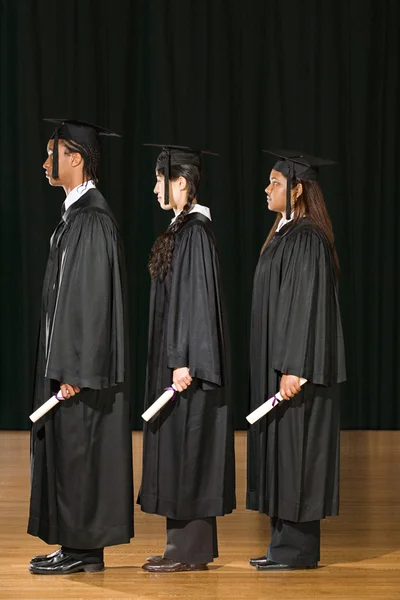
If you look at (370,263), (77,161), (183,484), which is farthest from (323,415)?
(370,263)

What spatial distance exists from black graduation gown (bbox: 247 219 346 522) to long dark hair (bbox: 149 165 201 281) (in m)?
0.42

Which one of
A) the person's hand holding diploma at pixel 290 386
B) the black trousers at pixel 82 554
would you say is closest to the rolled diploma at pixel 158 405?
the person's hand holding diploma at pixel 290 386

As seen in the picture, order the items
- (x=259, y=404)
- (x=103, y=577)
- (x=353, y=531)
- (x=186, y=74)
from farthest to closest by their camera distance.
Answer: (x=186, y=74) → (x=353, y=531) → (x=259, y=404) → (x=103, y=577)

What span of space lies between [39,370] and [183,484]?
710 millimetres

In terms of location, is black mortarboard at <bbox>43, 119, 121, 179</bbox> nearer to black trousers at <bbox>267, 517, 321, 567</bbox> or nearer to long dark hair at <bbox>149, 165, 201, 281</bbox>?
long dark hair at <bbox>149, 165, 201, 281</bbox>

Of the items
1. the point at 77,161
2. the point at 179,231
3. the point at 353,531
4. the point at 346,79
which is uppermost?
the point at 346,79

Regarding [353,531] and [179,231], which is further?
[353,531]

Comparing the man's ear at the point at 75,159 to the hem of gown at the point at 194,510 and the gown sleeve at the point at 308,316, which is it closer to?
the gown sleeve at the point at 308,316

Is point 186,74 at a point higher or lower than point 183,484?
higher

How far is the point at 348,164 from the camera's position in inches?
305

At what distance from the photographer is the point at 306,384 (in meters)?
4.28

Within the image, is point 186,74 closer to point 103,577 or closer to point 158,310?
point 158,310

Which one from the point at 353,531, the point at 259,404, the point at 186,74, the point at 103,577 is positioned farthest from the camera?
the point at 186,74

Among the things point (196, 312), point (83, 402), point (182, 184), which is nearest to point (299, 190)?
point (182, 184)
